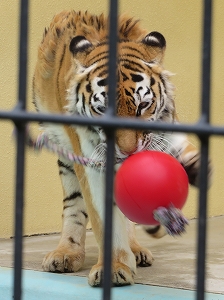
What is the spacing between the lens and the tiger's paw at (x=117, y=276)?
95.4 inches

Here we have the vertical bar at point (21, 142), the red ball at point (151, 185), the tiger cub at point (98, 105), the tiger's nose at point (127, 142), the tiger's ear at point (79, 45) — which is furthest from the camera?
the tiger's ear at point (79, 45)

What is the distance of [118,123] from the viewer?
0.93 metres

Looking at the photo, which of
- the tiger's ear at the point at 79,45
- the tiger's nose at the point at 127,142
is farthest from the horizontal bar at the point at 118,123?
the tiger's ear at the point at 79,45

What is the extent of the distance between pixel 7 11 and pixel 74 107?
115cm

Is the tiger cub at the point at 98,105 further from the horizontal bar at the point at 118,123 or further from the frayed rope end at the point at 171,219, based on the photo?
the horizontal bar at the point at 118,123

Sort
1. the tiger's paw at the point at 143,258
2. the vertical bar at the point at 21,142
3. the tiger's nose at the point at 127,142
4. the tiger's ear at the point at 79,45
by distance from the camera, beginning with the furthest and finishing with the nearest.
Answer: the tiger's paw at the point at 143,258 → the tiger's ear at the point at 79,45 → the tiger's nose at the point at 127,142 → the vertical bar at the point at 21,142

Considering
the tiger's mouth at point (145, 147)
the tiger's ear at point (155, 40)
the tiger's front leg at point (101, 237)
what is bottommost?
the tiger's front leg at point (101, 237)

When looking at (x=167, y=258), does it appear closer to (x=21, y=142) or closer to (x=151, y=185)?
(x=151, y=185)

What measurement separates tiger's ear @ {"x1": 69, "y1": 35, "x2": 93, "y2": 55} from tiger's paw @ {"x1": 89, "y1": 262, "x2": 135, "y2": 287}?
0.90 m

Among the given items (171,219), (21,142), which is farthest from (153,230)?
(21,142)

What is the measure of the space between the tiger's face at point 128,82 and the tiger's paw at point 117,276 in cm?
47

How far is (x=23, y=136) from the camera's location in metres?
1.02

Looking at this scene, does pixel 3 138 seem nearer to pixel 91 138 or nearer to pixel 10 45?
pixel 10 45

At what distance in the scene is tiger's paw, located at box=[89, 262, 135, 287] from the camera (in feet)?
7.95
